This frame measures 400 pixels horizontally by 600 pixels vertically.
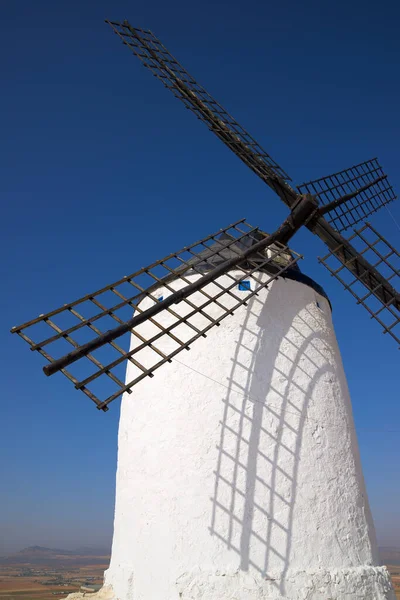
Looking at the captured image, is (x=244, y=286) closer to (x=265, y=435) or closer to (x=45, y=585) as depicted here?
(x=265, y=435)

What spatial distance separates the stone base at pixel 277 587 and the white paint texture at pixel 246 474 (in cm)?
1

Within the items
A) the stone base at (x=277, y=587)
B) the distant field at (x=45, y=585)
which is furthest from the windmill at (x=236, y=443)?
the distant field at (x=45, y=585)

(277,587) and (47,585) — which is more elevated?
(277,587)

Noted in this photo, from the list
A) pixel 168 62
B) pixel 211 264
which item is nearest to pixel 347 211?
pixel 211 264

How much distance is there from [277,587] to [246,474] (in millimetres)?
1039

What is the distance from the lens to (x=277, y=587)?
452 centimetres

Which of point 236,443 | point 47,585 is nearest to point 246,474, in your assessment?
point 236,443

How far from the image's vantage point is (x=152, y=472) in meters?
5.23

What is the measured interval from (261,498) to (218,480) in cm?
47

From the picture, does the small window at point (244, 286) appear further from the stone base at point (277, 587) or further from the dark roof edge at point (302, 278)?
the stone base at point (277, 587)

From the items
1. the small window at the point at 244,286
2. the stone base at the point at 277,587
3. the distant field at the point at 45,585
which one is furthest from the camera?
the distant field at the point at 45,585

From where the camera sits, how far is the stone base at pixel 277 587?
4.45 meters

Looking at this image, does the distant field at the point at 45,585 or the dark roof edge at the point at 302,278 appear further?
the distant field at the point at 45,585

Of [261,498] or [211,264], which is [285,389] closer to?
[261,498]
